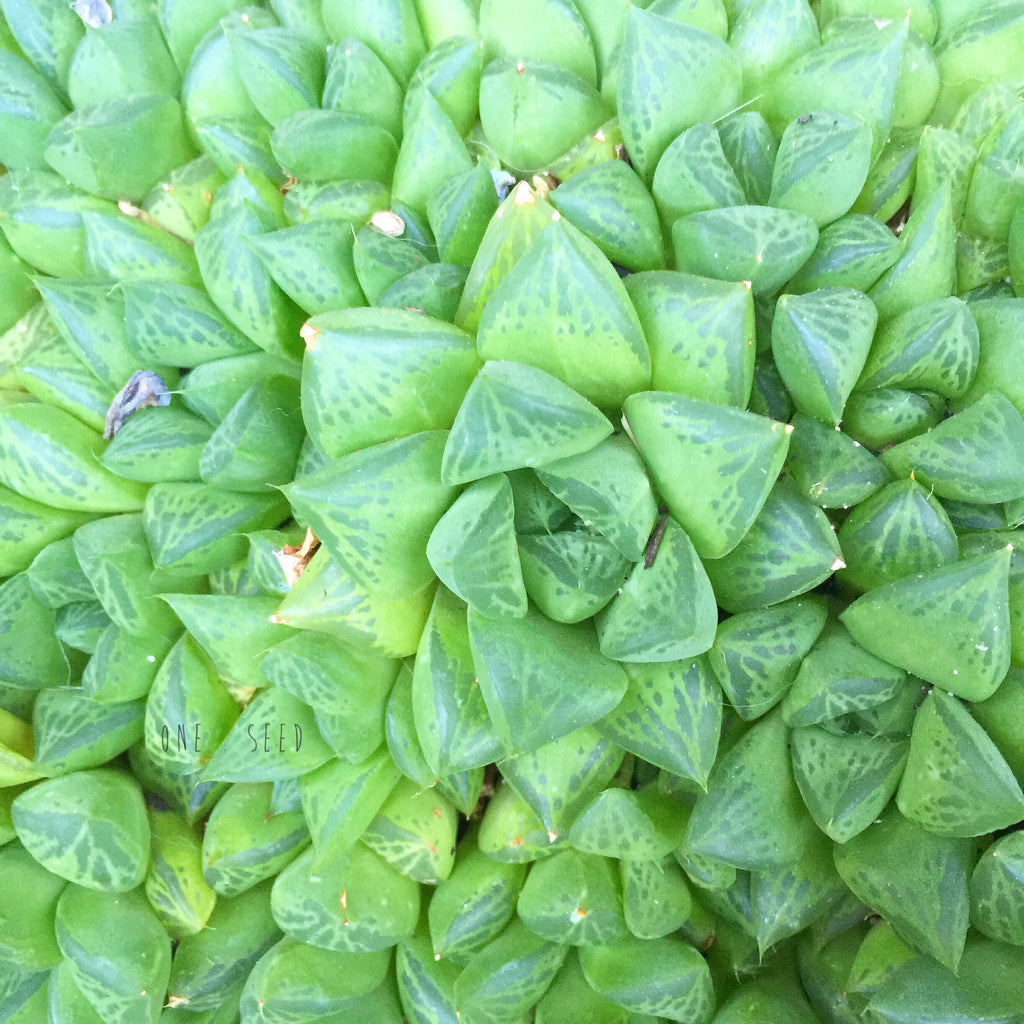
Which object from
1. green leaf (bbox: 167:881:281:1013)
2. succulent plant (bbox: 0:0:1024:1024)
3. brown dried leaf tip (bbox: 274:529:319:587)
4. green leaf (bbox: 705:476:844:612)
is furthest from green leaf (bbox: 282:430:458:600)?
green leaf (bbox: 167:881:281:1013)

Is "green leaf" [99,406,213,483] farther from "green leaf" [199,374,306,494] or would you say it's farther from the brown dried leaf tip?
the brown dried leaf tip

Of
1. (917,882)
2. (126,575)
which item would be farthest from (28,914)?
(917,882)

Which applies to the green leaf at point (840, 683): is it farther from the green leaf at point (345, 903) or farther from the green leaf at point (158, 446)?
the green leaf at point (158, 446)

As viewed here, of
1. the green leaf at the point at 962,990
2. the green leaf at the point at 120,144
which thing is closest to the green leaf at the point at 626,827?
the green leaf at the point at 962,990

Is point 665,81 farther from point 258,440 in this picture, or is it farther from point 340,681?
point 340,681

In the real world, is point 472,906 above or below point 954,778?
below

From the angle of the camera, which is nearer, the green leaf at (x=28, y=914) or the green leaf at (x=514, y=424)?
the green leaf at (x=514, y=424)
